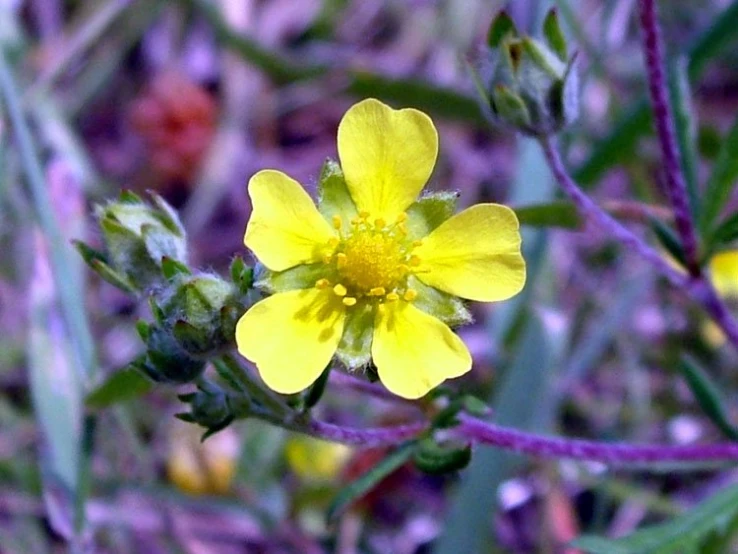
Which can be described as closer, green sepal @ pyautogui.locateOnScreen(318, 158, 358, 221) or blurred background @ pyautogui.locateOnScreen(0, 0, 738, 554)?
green sepal @ pyautogui.locateOnScreen(318, 158, 358, 221)

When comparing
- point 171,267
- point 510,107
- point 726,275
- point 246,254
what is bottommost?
point 726,275

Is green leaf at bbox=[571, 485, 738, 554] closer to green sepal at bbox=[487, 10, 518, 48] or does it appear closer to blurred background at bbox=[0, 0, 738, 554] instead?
blurred background at bbox=[0, 0, 738, 554]

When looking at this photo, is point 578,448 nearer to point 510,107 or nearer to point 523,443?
point 523,443

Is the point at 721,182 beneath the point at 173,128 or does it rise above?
above

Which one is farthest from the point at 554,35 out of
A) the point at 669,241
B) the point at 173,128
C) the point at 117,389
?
the point at 173,128

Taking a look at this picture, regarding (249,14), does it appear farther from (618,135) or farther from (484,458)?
(484,458)

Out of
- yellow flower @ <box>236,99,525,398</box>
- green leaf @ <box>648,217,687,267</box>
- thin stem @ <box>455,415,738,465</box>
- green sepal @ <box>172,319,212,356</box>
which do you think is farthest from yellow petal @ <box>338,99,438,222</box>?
green leaf @ <box>648,217,687,267</box>

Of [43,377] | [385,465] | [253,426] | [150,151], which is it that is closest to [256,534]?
[253,426]
